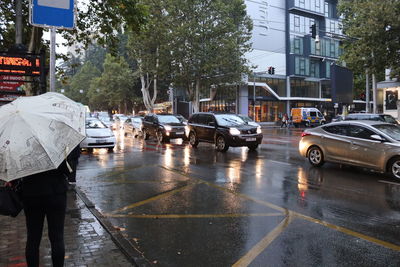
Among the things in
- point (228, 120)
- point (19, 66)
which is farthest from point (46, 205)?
point (228, 120)

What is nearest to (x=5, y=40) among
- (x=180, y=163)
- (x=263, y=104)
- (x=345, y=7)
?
(x=180, y=163)

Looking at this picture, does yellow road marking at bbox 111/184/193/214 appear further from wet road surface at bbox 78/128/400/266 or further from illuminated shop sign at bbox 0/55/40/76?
illuminated shop sign at bbox 0/55/40/76

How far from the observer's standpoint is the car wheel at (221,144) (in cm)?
1501

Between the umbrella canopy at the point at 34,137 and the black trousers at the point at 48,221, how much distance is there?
1.27 feet

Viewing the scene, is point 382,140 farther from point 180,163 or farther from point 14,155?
point 14,155

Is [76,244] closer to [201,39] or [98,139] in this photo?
[98,139]

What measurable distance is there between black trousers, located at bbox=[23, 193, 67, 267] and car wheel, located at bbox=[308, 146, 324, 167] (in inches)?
359

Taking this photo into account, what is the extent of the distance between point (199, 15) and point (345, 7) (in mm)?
12803

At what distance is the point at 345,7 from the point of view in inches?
1128

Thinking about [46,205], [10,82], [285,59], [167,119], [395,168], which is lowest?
[395,168]

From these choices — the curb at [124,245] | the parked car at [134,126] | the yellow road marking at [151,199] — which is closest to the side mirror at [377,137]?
the yellow road marking at [151,199]

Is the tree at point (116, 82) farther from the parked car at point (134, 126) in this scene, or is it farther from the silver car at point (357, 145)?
the silver car at point (357, 145)

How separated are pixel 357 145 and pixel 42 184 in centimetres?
879

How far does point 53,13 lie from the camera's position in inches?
224
